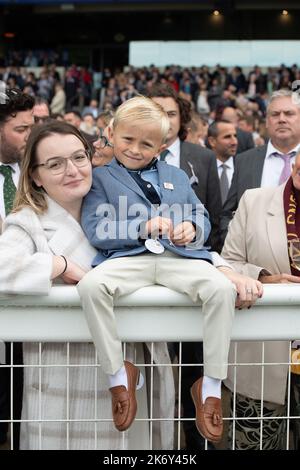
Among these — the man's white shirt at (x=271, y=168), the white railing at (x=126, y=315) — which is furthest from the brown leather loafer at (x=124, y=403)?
the man's white shirt at (x=271, y=168)

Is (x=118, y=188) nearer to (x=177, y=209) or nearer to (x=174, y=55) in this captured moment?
(x=177, y=209)

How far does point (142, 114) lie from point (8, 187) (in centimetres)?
133

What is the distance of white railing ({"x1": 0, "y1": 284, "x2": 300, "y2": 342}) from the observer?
2.07 m

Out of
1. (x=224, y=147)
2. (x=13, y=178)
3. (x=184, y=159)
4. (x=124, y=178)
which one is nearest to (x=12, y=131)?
(x=13, y=178)

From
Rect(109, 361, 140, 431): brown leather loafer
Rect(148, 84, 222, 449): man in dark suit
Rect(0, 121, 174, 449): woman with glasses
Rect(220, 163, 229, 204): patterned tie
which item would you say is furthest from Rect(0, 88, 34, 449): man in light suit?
Rect(220, 163, 229, 204): patterned tie

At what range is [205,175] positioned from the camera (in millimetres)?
4234

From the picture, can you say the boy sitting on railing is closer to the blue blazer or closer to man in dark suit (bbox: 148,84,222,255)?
the blue blazer

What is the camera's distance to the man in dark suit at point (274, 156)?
4.29 meters

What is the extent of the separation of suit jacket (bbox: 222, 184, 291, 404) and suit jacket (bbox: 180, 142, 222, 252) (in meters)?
1.24

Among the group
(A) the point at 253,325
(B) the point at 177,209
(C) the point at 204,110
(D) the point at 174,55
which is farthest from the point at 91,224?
(D) the point at 174,55

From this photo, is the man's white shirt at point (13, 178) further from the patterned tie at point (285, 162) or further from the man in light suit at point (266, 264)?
the patterned tie at point (285, 162)

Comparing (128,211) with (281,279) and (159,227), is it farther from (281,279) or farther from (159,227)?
(281,279)

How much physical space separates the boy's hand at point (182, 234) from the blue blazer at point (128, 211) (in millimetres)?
39

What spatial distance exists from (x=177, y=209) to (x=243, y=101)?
1939 cm
